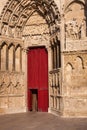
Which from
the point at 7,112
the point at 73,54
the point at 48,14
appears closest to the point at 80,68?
the point at 73,54

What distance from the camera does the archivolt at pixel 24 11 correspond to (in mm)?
12960

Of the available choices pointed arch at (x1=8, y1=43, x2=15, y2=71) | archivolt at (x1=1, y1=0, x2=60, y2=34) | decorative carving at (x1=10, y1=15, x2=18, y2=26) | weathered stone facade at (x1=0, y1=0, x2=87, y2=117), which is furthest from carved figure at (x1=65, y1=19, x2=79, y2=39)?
pointed arch at (x1=8, y1=43, x2=15, y2=71)

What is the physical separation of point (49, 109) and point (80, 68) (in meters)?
3.01

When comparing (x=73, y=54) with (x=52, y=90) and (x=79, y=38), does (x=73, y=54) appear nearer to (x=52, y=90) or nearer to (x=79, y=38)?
(x=79, y=38)

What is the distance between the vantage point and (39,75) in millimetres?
13773

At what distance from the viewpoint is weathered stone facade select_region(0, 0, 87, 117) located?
11.4 m

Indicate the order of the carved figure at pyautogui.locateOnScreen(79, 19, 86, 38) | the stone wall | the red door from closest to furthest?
the stone wall → the carved figure at pyautogui.locateOnScreen(79, 19, 86, 38) → the red door

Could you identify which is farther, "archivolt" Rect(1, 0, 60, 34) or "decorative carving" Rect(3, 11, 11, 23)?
"decorative carving" Rect(3, 11, 11, 23)

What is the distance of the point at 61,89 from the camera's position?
38.0 ft

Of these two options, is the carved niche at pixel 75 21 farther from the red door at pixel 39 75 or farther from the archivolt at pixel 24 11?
the red door at pixel 39 75

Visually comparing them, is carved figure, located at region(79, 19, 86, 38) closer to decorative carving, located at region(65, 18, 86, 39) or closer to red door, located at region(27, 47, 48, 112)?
decorative carving, located at region(65, 18, 86, 39)

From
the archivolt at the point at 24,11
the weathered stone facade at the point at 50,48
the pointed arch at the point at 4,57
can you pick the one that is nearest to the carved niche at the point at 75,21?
the weathered stone facade at the point at 50,48

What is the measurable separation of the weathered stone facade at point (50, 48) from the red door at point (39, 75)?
0.89 ft

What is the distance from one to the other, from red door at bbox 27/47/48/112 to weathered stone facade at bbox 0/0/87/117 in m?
0.27
